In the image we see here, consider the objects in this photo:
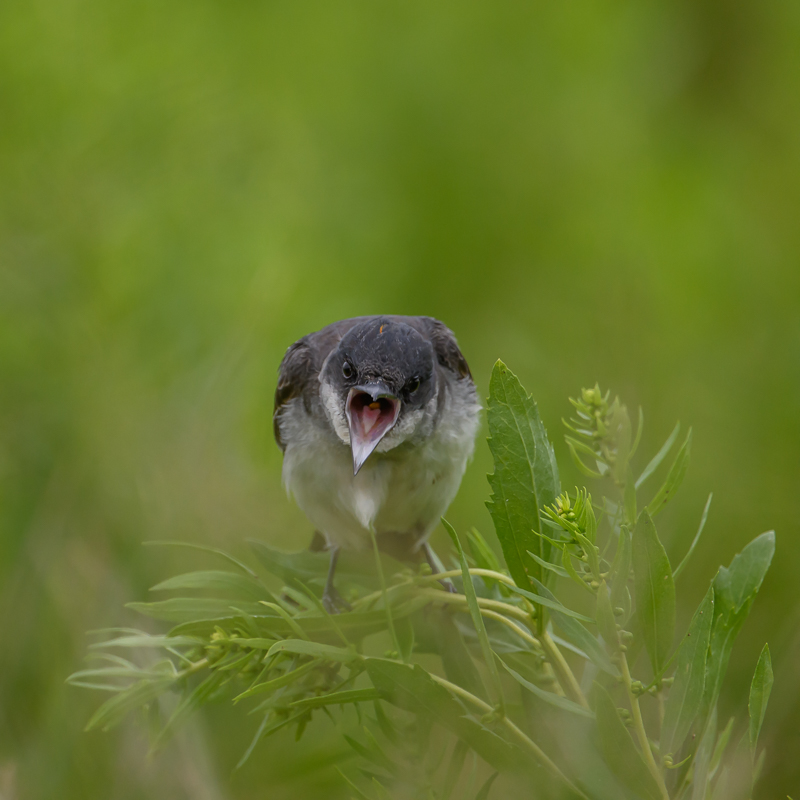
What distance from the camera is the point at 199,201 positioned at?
2.20m

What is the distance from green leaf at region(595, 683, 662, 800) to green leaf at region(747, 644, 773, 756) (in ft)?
0.30

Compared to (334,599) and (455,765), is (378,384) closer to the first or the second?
(334,599)

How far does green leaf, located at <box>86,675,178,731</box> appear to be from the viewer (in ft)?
2.83

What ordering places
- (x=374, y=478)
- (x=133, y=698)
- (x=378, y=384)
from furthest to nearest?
(x=374, y=478) < (x=378, y=384) < (x=133, y=698)

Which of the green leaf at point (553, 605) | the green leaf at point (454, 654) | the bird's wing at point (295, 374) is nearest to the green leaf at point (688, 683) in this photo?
the green leaf at point (553, 605)

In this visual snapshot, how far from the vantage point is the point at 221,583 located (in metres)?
0.92

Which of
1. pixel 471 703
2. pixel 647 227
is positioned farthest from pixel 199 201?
pixel 471 703

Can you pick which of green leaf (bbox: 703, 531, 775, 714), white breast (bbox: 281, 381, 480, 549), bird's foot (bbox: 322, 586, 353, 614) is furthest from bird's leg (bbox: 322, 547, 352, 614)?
green leaf (bbox: 703, 531, 775, 714)

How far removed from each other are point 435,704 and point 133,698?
37 centimetres

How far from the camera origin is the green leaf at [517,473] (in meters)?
0.76

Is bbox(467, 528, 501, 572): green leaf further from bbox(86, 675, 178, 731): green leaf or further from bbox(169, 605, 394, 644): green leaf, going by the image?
bbox(86, 675, 178, 731): green leaf

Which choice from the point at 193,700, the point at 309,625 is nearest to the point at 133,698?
the point at 193,700

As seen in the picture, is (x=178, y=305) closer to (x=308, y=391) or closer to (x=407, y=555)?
(x=308, y=391)

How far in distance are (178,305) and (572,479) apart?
106 cm
